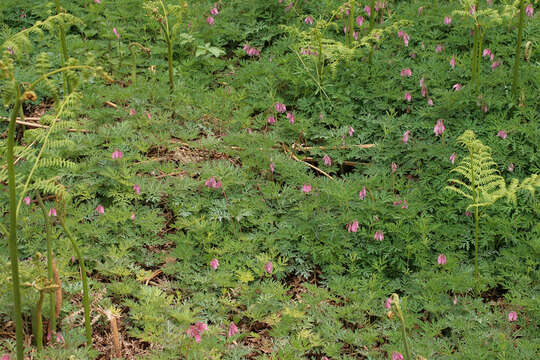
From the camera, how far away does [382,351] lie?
11.6ft

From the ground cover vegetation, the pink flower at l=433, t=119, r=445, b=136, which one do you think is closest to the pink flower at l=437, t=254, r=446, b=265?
the ground cover vegetation

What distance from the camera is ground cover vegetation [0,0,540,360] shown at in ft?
11.4

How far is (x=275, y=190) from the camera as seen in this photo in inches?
181

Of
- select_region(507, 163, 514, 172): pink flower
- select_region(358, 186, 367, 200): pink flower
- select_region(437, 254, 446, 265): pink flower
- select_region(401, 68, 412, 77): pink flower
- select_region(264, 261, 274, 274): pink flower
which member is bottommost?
select_region(437, 254, 446, 265): pink flower

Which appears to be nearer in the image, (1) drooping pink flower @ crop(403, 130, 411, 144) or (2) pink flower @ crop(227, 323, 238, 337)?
(2) pink flower @ crop(227, 323, 238, 337)

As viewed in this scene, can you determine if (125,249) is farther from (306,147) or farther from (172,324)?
(306,147)

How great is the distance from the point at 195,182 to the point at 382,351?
6.49ft

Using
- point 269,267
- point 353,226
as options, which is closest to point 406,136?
point 353,226

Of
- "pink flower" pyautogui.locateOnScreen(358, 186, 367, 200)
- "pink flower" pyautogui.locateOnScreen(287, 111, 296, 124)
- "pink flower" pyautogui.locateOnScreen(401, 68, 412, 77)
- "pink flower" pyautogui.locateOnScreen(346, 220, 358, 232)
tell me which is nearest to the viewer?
"pink flower" pyautogui.locateOnScreen(346, 220, 358, 232)

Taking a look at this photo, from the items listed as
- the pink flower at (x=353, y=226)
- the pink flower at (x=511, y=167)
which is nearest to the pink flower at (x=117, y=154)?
the pink flower at (x=353, y=226)

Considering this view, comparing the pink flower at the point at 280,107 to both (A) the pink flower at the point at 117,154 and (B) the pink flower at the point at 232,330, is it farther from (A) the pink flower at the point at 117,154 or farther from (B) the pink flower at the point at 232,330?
(B) the pink flower at the point at 232,330

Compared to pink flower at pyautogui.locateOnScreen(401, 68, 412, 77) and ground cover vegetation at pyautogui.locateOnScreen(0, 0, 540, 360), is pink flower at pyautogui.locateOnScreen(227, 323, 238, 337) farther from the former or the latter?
pink flower at pyautogui.locateOnScreen(401, 68, 412, 77)

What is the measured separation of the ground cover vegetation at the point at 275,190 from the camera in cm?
346

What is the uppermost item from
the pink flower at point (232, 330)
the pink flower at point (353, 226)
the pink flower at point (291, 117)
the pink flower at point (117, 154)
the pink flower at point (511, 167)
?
the pink flower at point (117, 154)
